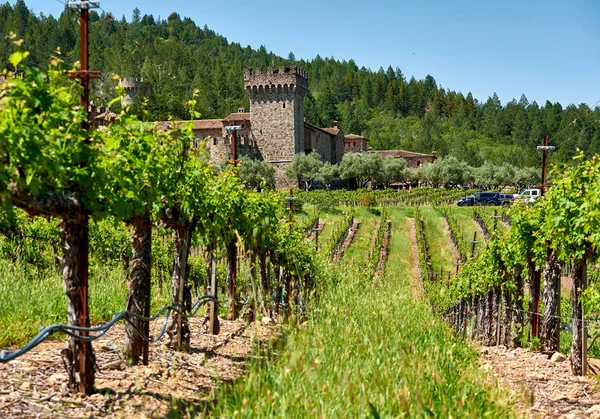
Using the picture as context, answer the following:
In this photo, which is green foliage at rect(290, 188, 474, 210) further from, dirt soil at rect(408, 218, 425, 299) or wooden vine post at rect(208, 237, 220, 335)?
wooden vine post at rect(208, 237, 220, 335)

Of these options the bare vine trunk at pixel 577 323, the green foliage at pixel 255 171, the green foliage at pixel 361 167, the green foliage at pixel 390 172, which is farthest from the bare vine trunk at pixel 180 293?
the green foliage at pixel 390 172

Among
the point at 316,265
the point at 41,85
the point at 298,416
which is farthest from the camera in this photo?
the point at 316,265

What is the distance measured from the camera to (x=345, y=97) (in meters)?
142

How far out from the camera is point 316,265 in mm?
15789

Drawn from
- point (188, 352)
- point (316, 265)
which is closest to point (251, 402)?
point (188, 352)

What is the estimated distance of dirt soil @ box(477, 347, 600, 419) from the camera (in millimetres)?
6035

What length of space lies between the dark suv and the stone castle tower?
17.9 meters

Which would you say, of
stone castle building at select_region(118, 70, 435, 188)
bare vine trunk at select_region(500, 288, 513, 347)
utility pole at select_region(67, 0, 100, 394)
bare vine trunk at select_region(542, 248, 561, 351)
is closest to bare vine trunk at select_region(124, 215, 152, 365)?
utility pole at select_region(67, 0, 100, 394)

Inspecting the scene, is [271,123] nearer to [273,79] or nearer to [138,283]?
[273,79]

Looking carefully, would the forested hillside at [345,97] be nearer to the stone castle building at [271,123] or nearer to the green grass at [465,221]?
the stone castle building at [271,123]

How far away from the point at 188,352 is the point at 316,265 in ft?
29.2

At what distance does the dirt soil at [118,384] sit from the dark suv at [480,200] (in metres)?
43.7

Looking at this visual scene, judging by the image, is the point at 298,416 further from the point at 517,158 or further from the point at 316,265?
the point at 517,158

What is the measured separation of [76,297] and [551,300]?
6.99m
